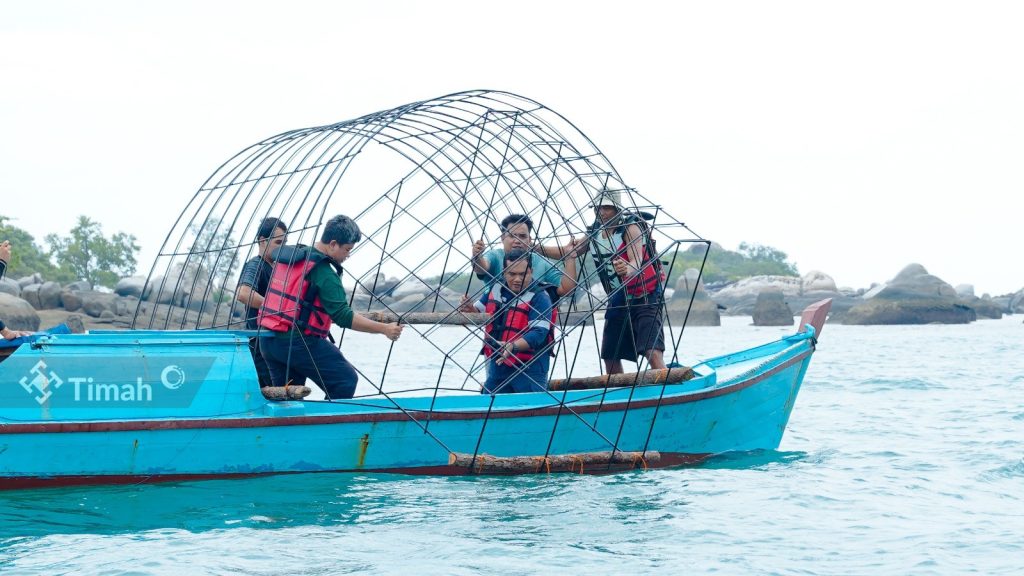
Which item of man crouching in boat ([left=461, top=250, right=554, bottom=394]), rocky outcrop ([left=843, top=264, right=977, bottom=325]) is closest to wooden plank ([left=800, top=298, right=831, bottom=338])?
man crouching in boat ([left=461, top=250, right=554, bottom=394])

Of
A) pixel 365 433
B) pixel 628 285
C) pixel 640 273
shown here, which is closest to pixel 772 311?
pixel 628 285

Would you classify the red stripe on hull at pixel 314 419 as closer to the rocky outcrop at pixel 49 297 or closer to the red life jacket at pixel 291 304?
the red life jacket at pixel 291 304

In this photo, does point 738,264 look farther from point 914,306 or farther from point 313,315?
point 313,315

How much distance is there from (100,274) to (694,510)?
175ft

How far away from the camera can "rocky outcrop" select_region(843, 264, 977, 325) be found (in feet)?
166

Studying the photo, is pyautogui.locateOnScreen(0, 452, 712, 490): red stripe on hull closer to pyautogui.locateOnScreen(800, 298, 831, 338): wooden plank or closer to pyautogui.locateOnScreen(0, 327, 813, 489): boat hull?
pyautogui.locateOnScreen(0, 327, 813, 489): boat hull

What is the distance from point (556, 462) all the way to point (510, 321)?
1.21 metres

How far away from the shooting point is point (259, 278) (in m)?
8.80

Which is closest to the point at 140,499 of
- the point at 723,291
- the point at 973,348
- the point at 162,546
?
the point at 162,546

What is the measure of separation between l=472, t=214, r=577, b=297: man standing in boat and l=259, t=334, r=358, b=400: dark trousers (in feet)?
4.50

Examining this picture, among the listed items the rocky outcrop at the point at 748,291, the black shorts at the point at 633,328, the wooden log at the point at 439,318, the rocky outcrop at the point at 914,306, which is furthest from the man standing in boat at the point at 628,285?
the rocky outcrop at the point at 748,291

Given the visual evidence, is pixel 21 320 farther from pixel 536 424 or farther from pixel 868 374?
pixel 536 424

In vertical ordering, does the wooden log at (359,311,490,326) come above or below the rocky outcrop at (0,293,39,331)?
above

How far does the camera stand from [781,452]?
1008cm
